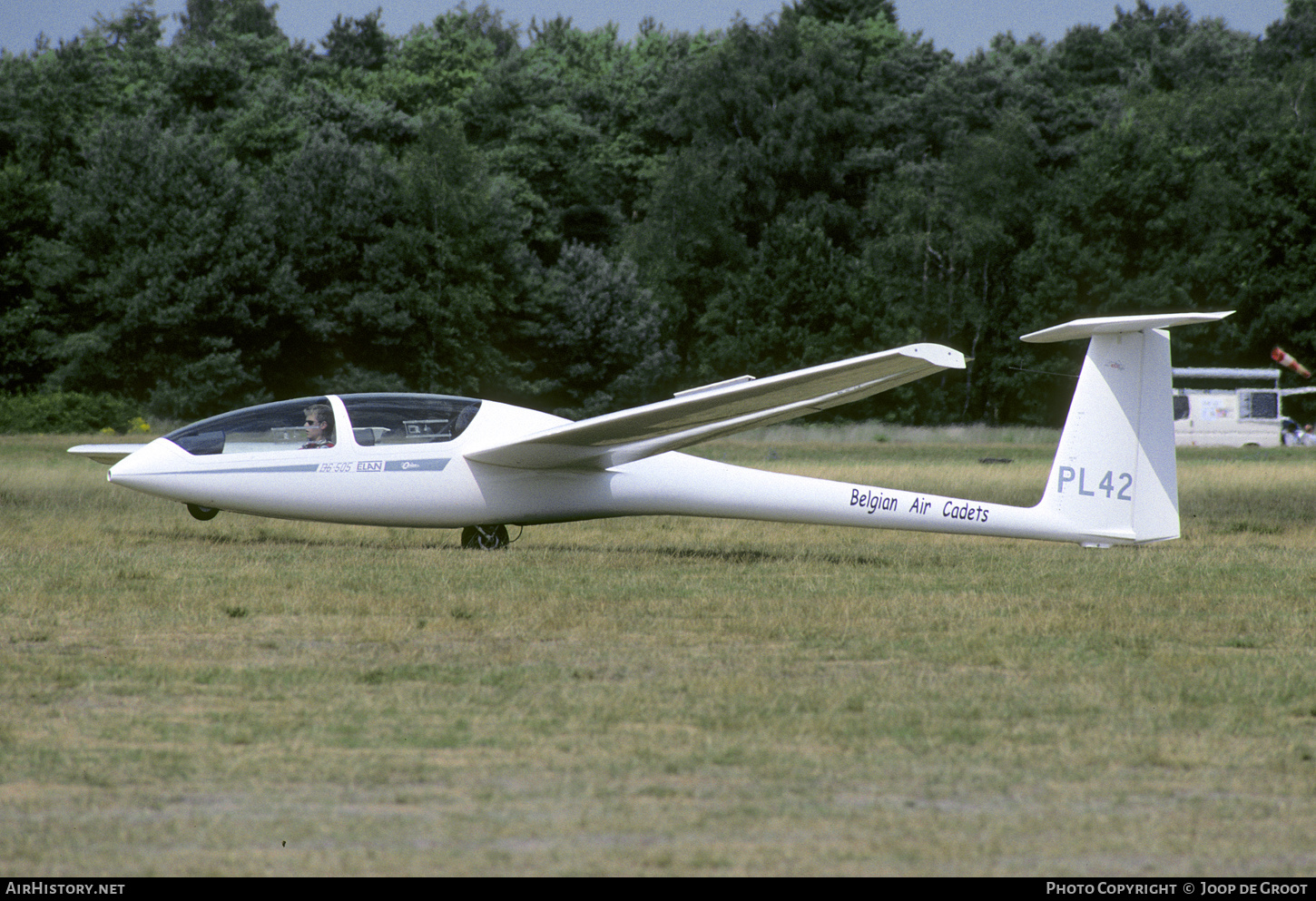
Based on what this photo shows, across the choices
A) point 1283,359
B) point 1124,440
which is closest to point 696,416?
point 1124,440

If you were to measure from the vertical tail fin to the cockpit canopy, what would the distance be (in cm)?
587

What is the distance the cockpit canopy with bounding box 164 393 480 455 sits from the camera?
43.6ft

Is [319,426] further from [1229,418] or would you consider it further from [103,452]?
[1229,418]

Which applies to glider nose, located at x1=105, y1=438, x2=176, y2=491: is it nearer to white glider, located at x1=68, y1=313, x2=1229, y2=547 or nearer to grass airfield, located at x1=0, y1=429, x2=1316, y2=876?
white glider, located at x1=68, y1=313, x2=1229, y2=547

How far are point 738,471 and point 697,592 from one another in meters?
3.12

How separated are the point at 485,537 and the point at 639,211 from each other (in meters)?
68.0

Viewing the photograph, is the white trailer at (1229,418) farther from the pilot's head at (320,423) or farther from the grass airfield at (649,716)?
the pilot's head at (320,423)

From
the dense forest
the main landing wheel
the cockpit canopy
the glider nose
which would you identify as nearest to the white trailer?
the dense forest

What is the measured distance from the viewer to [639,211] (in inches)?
3157

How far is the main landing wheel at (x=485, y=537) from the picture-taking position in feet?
45.1

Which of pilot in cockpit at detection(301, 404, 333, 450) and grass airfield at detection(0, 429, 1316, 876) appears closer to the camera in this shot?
grass airfield at detection(0, 429, 1316, 876)

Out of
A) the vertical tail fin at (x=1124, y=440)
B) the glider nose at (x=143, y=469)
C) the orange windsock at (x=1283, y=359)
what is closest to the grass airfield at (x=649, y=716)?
the vertical tail fin at (x=1124, y=440)

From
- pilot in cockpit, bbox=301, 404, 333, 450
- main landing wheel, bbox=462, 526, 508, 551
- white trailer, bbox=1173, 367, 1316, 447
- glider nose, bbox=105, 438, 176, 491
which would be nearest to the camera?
glider nose, bbox=105, 438, 176, 491

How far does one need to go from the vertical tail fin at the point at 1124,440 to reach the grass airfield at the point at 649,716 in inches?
25.7
